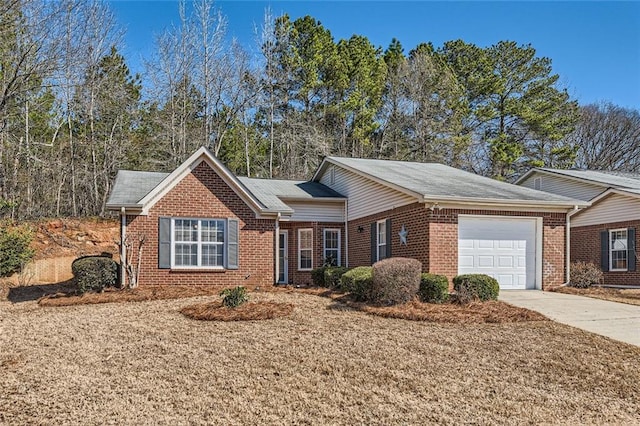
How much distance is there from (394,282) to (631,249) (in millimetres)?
11045

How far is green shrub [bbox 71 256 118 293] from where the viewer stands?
42.1 feet

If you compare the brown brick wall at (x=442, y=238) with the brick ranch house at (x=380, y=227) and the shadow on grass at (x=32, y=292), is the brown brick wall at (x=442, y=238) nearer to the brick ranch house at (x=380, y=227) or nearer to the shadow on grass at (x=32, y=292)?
the brick ranch house at (x=380, y=227)

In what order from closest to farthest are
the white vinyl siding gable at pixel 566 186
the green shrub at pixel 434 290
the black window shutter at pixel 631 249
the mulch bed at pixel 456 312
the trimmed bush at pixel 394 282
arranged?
the mulch bed at pixel 456 312 → the trimmed bush at pixel 394 282 → the green shrub at pixel 434 290 → the black window shutter at pixel 631 249 → the white vinyl siding gable at pixel 566 186

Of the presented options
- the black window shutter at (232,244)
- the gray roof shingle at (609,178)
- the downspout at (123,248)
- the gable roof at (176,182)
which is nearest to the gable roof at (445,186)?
the gable roof at (176,182)

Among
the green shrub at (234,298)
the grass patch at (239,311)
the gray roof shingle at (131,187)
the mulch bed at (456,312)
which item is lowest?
the mulch bed at (456,312)

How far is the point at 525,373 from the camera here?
22.6ft

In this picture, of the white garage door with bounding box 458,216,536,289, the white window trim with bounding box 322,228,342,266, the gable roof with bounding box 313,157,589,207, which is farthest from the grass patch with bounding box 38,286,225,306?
the white garage door with bounding box 458,216,536,289

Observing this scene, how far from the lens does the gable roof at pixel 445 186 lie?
13.6 m

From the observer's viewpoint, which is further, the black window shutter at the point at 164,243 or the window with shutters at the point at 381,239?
the window with shutters at the point at 381,239

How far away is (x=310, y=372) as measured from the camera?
6.70 metres

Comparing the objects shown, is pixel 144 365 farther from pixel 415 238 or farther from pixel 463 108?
pixel 463 108

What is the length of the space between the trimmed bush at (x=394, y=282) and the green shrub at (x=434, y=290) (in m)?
0.46

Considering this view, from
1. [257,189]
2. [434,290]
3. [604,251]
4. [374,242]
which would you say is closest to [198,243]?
[257,189]

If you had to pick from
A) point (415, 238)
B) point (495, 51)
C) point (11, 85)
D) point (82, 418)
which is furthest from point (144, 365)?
point (495, 51)
